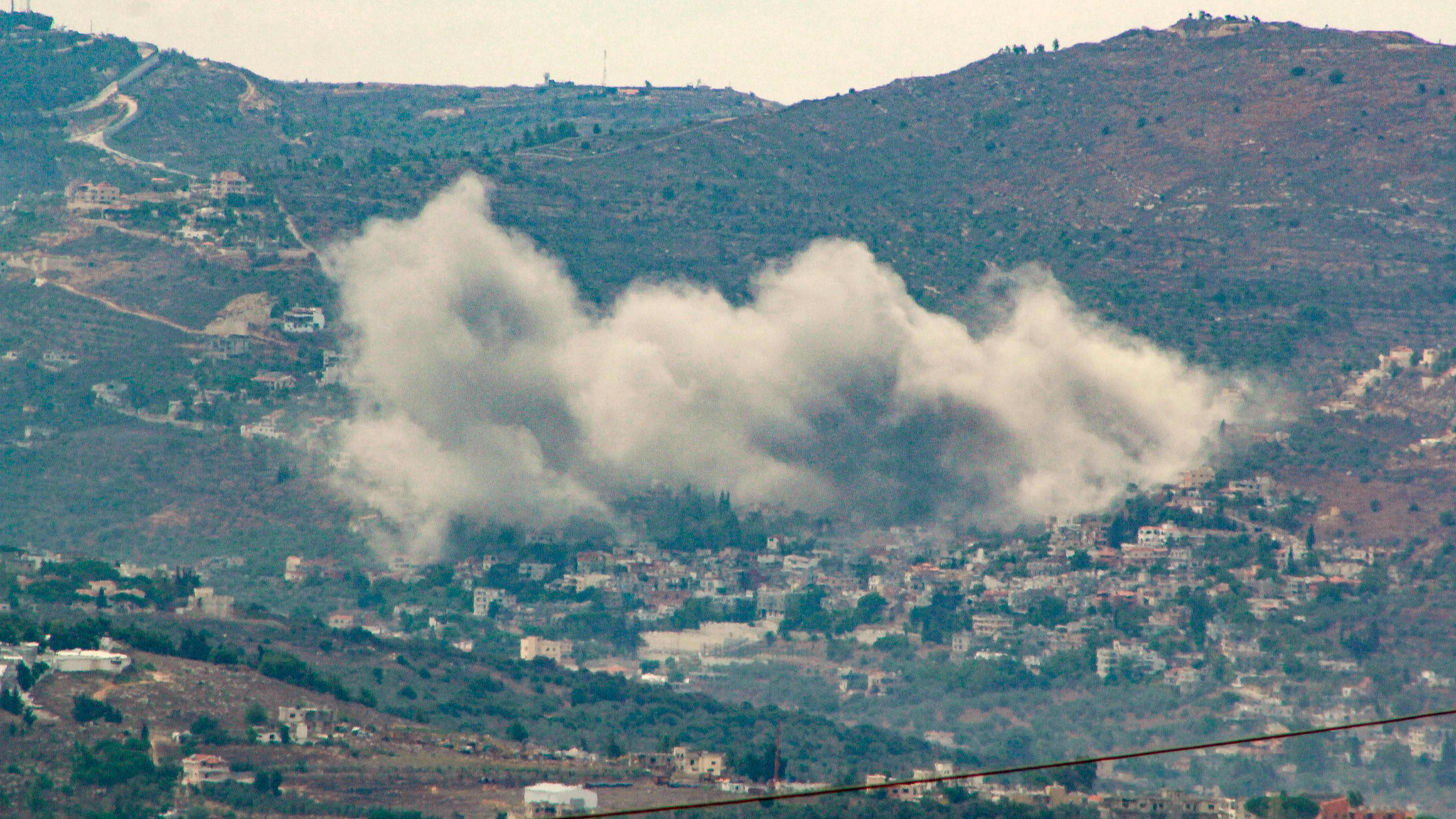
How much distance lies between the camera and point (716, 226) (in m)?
152

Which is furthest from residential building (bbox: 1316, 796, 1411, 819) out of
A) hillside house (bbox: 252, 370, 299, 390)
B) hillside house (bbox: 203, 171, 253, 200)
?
hillside house (bbox: 203, 171, 253, 200)

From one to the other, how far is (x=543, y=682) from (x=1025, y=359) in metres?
37.5

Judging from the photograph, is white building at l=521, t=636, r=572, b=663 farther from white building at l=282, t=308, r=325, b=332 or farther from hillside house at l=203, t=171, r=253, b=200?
hillside house at l=203, t=171, r=253, b=200

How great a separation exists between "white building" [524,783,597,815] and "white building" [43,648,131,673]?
15.4m

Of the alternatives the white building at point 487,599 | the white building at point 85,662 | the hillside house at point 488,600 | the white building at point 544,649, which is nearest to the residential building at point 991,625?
the white building at point 544,649

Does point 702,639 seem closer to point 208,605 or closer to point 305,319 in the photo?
point 208,605

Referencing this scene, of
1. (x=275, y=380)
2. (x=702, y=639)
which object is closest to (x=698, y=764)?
(x=702, y=639)

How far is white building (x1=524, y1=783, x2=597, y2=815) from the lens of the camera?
72500 mm

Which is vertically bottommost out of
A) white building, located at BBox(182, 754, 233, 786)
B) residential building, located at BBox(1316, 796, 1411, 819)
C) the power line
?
residential building, located at BBox(1316, 796, 1411, 819)

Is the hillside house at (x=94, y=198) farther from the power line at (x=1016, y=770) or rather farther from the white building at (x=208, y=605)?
the power line at (x=1016, y=770)

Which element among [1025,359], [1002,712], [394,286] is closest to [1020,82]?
[1025,359]

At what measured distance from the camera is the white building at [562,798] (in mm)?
72500

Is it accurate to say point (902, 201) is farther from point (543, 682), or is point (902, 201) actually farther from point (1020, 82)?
point (543, 682)

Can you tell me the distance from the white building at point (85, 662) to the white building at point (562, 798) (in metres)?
15.4
